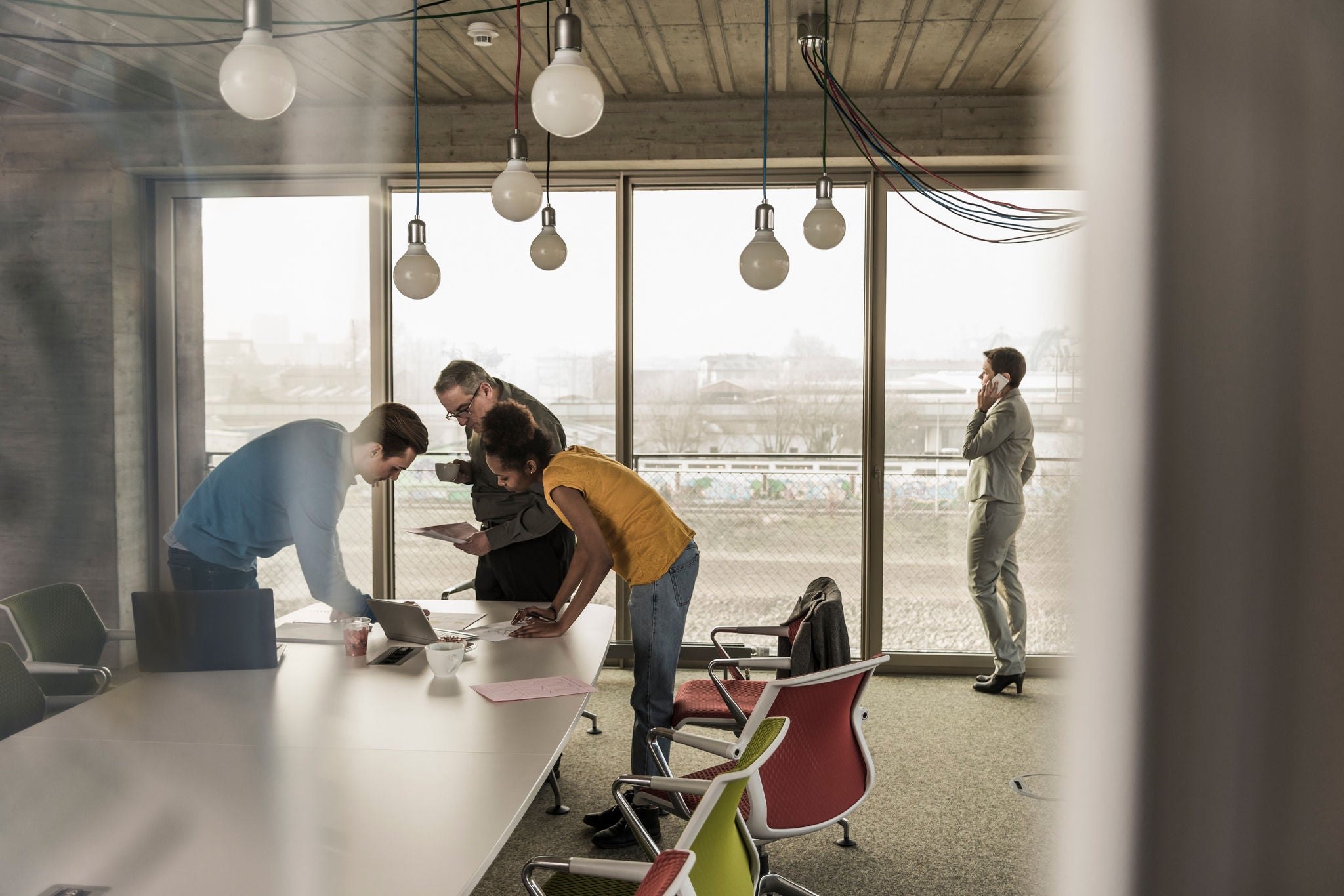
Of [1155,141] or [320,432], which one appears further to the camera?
[320,432]

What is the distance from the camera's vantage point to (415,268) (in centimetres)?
208

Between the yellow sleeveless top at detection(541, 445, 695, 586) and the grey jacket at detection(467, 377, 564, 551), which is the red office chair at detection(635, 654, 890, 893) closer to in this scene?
the yellow sleeveless top at detection(541, 445, 695, 586)

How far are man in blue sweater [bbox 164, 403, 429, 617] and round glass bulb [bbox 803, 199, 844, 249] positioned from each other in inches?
60.6

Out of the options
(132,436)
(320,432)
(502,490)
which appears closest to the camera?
(132,436)

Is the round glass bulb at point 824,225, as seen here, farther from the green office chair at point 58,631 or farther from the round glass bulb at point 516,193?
the green office chair at point 58,631

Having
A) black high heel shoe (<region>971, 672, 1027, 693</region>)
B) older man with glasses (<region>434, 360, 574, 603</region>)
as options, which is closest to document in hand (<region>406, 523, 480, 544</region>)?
older man with glasses (<region>434, 360, 574, 603</region>)

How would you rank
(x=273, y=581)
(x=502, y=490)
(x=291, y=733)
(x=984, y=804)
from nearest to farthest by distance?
1. (x=291, y=733)
2. (x=273, y=581)
3. (x=984, y=804)
4. (x=502, y=490)

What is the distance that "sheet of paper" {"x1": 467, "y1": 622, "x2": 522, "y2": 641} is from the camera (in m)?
1.88

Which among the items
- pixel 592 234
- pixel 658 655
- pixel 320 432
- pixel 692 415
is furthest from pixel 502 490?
pixel 320 432

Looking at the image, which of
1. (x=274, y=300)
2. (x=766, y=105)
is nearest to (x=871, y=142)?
(x=766, y=105)

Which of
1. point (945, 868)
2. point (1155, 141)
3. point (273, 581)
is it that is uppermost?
point (1155, 141)

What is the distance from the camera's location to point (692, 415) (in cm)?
333

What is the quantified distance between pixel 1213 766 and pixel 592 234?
330cm

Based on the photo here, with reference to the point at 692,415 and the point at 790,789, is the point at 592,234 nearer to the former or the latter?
the point at 692,415
